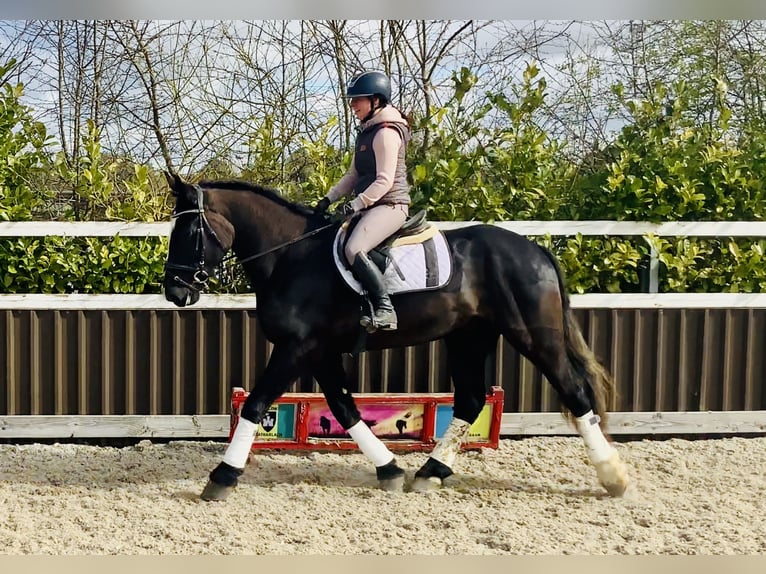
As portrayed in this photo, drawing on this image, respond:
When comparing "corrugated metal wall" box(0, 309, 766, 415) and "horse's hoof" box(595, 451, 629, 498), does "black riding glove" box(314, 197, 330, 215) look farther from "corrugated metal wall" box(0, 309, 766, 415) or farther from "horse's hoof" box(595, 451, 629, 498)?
"horse's hoof" box(595, 451, 629, 498)

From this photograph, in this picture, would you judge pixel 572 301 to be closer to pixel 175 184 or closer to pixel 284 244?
pixel 284 244

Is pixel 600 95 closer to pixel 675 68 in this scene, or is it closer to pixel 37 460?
pixel 675 68

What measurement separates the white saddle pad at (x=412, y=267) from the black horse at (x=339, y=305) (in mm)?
76

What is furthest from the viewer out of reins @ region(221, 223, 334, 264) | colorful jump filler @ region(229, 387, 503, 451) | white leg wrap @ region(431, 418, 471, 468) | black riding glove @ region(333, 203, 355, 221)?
colorful jump filler @ region(229, 387, 503, 451)

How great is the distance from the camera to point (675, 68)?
21.8 feet

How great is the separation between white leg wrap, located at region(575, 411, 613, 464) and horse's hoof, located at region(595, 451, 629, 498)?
0.03m

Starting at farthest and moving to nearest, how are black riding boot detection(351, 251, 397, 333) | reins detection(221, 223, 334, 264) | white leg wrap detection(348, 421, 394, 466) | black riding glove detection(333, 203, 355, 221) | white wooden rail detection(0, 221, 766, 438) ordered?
white wooden rail detection(0, 221, 766, 438) → white leg wrap detection(348, 421, 394, 466) → reins detection(221, 223, 334, 264) → black riding glove detection(333, 203, 355, 221) → black riding boot detection(351, 251, 397, 333)

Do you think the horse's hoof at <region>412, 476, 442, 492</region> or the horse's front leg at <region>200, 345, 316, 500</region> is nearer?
the horse's front leg at <region>200, 345, 316, 500</region>

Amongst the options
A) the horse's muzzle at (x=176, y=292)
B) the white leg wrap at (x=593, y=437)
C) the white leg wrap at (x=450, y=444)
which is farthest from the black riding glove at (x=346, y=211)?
the white leg wrap at (x=593, y=437)

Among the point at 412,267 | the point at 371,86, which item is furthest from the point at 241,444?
the point at 371,86

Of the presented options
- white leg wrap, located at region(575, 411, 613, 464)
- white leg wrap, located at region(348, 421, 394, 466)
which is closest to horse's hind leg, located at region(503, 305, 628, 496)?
white leg wrap, located at region(575, 411, 613, 464)

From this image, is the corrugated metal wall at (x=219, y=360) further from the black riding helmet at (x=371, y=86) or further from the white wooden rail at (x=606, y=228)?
the black riding helmet at (x=371, y=86)

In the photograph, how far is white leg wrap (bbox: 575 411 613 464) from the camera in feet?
16.1

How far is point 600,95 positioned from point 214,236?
3.54 meters
